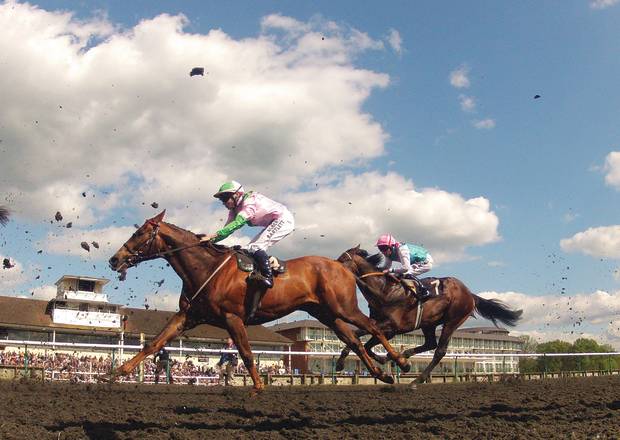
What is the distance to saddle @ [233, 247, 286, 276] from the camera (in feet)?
24.6

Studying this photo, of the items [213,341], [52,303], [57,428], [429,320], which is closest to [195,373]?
[429,320]

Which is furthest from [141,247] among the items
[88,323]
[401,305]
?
[88,323]

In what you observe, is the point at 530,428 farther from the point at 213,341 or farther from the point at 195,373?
the point at 213,341

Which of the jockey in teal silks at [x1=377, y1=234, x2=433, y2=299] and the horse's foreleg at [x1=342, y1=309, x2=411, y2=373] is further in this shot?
the jockey in teal silks at [x1=377, y1=234, x2=433, y2=299]

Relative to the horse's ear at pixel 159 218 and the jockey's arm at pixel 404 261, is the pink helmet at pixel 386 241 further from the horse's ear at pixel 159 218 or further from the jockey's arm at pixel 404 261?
the horse's ear at pixel 159 218

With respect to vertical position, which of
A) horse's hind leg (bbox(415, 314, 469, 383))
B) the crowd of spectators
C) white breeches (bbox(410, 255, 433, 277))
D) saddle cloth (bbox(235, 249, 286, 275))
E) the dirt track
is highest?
white breeches (bbox(410, 255, 433, 277))

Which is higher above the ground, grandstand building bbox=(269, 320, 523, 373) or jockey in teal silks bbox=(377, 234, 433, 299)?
jockey in teal silks bbox=(377, 234, 433, 299)

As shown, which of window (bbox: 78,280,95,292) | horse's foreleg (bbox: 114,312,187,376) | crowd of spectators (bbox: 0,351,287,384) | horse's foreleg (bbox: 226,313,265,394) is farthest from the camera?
window (bbox: 78,280,95,292)

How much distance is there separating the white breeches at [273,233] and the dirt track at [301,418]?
1912 millimetres

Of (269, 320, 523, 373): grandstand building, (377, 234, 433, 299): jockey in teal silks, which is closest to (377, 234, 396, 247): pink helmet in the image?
(377, 234, 433, 299): jockey in teal silks

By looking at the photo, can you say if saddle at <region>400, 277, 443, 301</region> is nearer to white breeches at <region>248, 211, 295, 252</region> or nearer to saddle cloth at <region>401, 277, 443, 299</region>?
saddle cloth at <region>401, 277, 443, 299</region>

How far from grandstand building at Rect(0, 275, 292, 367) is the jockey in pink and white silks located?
29.4m

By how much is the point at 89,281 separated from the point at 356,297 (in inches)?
1691

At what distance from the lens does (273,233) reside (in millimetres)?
7918
